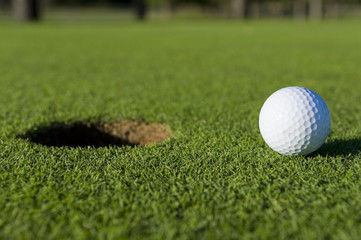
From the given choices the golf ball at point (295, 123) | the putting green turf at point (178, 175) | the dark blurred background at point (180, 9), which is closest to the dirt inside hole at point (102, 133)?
the putting green turf at point (178, 175)

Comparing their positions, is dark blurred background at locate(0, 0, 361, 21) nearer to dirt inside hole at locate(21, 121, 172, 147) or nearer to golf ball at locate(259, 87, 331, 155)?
dirt inside hole at locate(21, 121, 172, 147)

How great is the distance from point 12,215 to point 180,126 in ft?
5.31

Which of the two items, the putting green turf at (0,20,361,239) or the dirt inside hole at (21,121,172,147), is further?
the dirt inside hole at (21,121,172,147)

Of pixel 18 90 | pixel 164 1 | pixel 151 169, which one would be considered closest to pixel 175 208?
pixel 151 169

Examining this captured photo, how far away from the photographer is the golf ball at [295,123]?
7.93ft

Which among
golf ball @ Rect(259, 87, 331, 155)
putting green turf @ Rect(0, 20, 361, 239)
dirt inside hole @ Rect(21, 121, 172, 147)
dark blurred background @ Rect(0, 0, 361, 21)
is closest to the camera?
putting green turf @ Rect(0, 20, 361, 239)

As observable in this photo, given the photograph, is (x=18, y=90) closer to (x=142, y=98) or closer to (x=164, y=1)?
(x=142, y=98)

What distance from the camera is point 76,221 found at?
1.72 metres

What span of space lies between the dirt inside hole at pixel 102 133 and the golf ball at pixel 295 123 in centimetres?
90

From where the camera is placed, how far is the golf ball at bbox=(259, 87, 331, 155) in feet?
7.93

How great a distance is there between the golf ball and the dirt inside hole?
2.95 feet

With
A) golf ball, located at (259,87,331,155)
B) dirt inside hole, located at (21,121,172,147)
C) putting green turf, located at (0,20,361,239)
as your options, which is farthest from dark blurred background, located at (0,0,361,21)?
golf ball, located at (259,87,331,155)

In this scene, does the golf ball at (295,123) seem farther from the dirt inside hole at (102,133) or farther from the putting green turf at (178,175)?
the dirt inside hole at (102,133)

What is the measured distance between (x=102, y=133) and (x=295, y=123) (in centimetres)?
170
